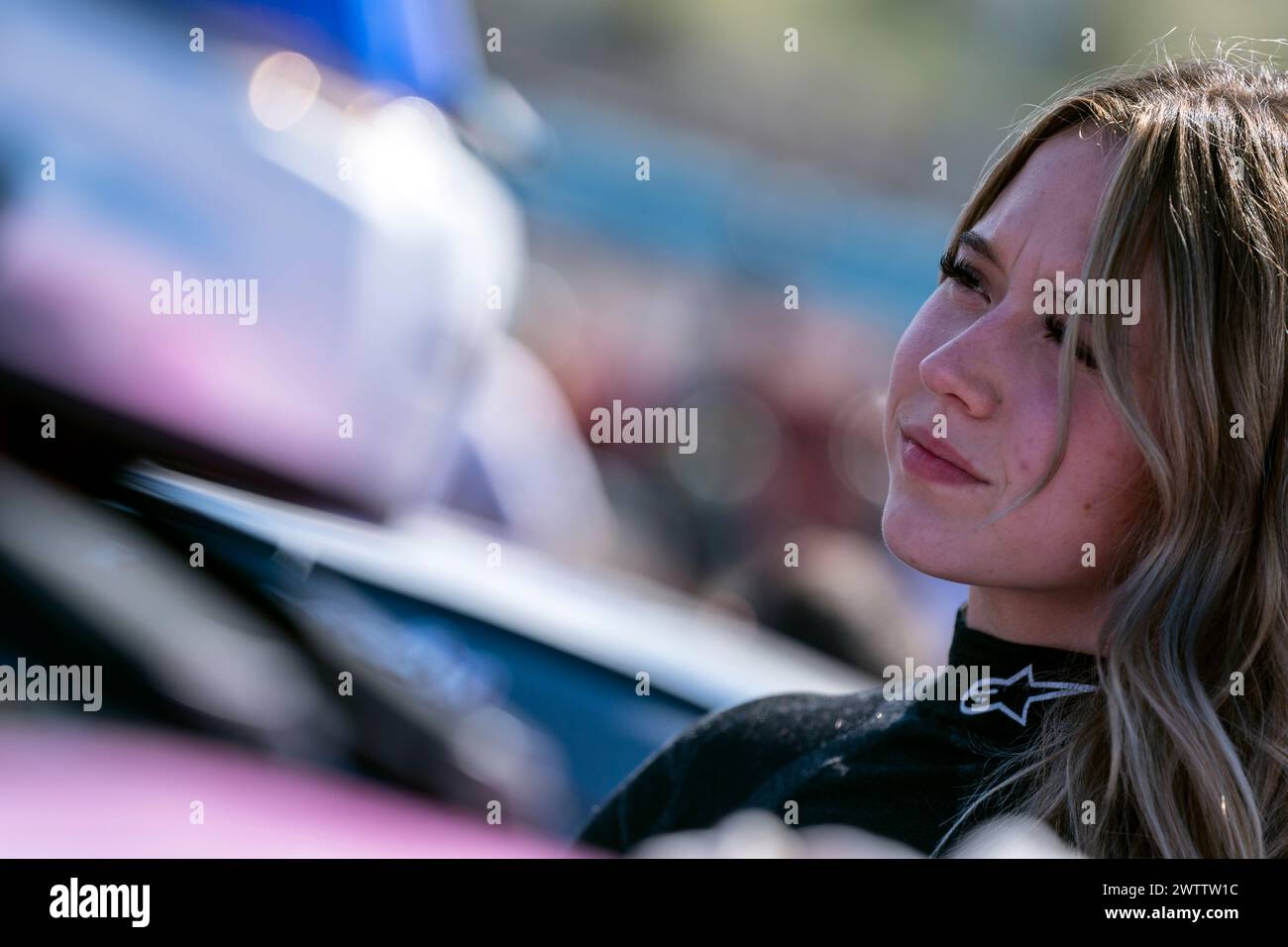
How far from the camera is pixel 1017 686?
35.8 inches

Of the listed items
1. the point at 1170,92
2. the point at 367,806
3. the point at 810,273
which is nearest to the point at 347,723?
the point at 367,806

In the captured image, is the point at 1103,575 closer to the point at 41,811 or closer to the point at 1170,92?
the point at 1170,92

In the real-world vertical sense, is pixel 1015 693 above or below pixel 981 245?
below

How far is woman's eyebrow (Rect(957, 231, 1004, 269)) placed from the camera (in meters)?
0.90

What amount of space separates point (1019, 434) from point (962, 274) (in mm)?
153
